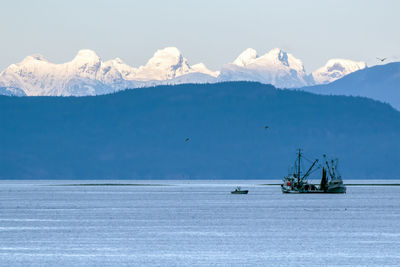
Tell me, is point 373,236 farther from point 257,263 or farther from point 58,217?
point 58,217

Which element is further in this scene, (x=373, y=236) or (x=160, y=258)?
(x=373, y=236)

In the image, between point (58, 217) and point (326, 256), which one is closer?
point (326, 256)

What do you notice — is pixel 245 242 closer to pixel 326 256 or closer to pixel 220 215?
pixel 326 256

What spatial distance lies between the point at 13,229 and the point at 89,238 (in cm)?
2170

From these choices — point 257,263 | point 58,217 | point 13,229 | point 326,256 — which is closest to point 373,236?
point 326,256

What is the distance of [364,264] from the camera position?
335 ft

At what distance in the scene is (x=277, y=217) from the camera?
181750 millimetres

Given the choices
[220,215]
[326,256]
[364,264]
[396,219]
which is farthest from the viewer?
[220,215]

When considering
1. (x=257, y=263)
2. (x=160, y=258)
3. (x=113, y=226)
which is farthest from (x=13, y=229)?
(x=257, y=263)

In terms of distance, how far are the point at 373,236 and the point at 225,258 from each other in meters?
36.4

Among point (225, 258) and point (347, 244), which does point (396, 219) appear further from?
point (225, 258)

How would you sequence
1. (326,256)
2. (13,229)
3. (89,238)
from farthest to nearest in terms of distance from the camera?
(13,229)
(89,238)
(326,256)

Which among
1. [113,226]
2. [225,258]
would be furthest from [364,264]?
[113,226]

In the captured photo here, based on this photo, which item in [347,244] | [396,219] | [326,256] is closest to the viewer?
[326,256]
